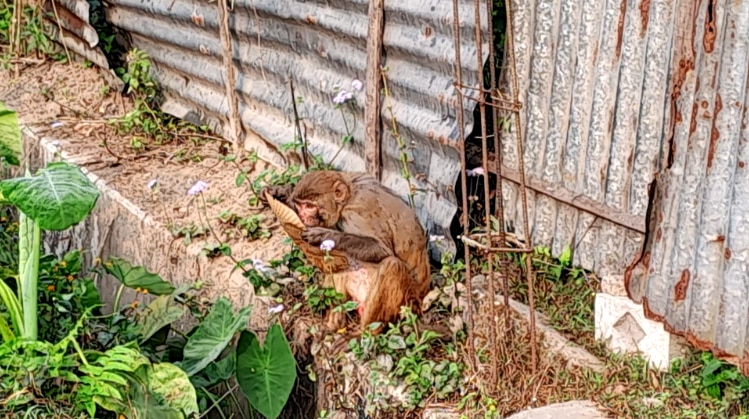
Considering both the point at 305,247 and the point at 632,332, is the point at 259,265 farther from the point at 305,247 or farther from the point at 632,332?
the point at 632,332

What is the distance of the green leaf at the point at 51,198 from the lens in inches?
172

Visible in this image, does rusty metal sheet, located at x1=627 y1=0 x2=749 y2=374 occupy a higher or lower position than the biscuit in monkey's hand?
higher

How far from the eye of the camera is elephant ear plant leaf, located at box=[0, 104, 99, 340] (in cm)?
438

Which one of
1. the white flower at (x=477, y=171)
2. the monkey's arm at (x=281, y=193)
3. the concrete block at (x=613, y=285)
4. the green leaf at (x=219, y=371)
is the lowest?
the green leaf at (x=219, y=371)

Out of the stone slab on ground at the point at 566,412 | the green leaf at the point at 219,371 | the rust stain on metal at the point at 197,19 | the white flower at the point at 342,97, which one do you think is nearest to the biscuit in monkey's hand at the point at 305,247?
the green leaf at the point at 219,371

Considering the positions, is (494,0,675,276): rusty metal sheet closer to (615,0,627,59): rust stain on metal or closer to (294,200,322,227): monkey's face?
(615,0,627,59): rust stain on metal

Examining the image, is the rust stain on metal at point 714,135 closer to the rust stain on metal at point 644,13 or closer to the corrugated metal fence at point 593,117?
the corrugated metal fence at point 593,117

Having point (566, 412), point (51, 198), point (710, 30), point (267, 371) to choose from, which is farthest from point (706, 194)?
point (51, 198)

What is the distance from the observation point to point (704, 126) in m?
3.84

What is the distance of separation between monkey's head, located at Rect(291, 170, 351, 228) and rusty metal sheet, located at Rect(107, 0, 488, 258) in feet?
2.02

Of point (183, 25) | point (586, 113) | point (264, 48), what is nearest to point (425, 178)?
point (586, 113)

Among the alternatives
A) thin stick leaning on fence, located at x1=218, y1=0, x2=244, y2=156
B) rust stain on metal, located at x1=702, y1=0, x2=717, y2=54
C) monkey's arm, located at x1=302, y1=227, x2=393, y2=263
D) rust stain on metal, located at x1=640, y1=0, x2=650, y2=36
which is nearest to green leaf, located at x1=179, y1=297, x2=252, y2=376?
monkey's arm, located at x1=302, y1=227, x2=393, y2=263

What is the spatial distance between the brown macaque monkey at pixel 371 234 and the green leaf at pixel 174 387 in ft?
3.00

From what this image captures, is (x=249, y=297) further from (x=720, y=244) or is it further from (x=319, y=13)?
(x=720, y=244)
